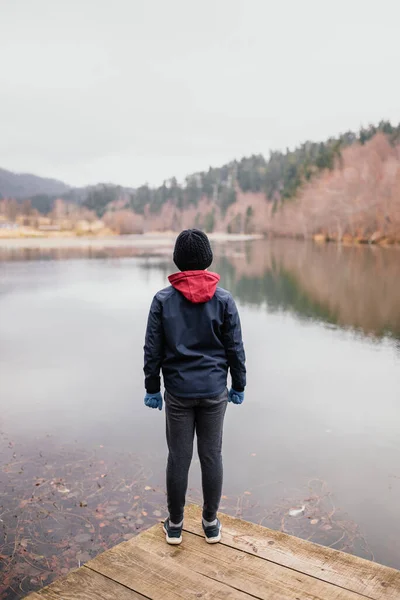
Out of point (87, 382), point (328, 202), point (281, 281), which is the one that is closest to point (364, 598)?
point (87, 382)

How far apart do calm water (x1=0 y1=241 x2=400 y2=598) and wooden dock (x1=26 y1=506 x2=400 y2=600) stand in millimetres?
900

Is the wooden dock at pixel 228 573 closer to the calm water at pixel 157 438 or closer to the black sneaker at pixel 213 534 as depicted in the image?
the black sneaker at pixel 213 534

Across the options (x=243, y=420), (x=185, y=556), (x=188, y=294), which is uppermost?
(x=188, y=294)

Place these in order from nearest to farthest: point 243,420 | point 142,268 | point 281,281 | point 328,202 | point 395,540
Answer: point 395,540, point 243,420, point 281,281, point 142,268, point 328,202

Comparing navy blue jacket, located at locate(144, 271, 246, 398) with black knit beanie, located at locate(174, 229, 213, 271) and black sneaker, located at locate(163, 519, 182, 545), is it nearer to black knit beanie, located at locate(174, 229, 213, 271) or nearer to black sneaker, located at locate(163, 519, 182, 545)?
black knit beanie, located at locate(174, 229, 213, 271)

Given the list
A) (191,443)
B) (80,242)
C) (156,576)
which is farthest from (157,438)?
(80,242)

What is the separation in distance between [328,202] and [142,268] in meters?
43.8

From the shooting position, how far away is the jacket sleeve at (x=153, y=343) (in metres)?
3.19

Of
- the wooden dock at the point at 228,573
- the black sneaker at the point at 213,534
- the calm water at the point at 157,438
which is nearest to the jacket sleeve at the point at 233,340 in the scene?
the black sneaker at the point at 213,534

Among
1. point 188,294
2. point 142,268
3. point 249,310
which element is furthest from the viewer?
point 142,268

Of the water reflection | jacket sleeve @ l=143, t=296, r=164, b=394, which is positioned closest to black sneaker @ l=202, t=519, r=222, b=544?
jacket sleeve @ l=143, t=296, r=164, b=394

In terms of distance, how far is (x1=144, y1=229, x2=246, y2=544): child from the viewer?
3.17 meters

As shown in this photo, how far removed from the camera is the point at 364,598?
281 cm

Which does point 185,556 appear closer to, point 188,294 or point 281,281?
point 188,294
